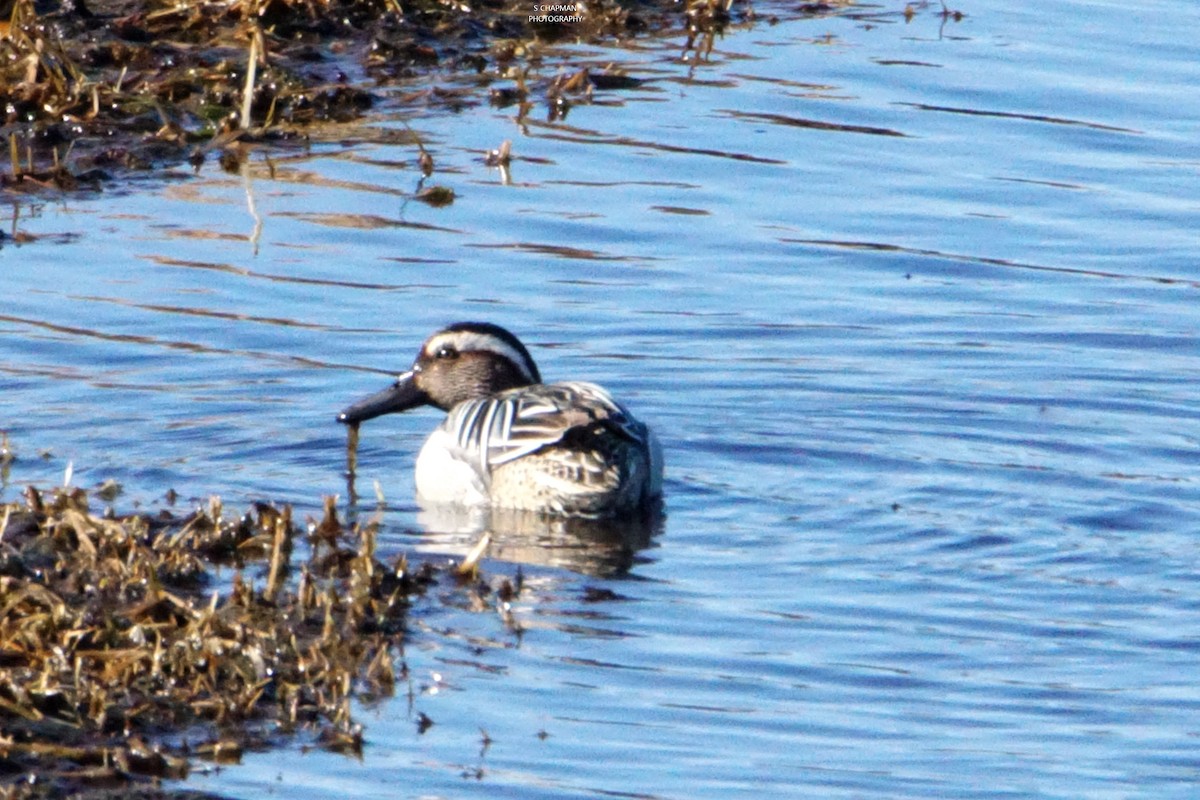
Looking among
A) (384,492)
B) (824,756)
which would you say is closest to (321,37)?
(384,492)

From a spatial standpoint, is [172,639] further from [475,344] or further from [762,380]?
[762,380]

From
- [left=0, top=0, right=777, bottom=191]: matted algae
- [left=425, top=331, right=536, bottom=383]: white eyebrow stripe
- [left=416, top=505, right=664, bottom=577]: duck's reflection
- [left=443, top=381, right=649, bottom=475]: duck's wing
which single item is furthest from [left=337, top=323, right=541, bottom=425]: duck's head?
[left=0, top=0, right=777, bottom=191]: matted algae

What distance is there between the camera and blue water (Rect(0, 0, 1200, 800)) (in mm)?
6539

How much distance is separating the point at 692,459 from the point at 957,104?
17.6ft

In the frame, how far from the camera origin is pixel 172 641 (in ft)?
21.9

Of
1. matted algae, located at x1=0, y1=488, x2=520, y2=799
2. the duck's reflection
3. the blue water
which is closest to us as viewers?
matted algae, located at x1=0, y1=488, x2=520, y2=799

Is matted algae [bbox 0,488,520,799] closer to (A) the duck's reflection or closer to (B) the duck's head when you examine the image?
(A) the duck's reflection

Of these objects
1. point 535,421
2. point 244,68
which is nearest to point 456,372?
point 535,421

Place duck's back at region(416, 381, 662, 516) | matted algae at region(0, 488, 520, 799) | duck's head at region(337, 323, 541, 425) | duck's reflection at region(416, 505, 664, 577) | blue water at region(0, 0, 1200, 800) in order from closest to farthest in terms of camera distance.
Answer: 1. matted algae at region(0, 488, 520, 799)
2. blue water at region(0, 0, 1200, 800)
3. duck's reflection at region(416, 505, 664, 577)
4. duck's back at region(416, 381, 662, 516)
5. duck's head at region(337, 323, 541, 425)

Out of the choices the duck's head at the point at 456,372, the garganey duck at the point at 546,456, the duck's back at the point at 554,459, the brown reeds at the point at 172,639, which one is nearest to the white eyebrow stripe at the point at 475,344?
the duck's head at the point at 456,372

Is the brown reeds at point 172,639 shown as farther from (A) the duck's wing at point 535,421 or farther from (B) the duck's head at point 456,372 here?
(B) the duck's head at point 456,372

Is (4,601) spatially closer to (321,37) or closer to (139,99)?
(139,99)

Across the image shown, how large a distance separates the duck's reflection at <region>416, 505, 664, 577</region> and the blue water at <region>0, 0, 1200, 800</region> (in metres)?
0.08

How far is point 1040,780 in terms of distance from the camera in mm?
6176
